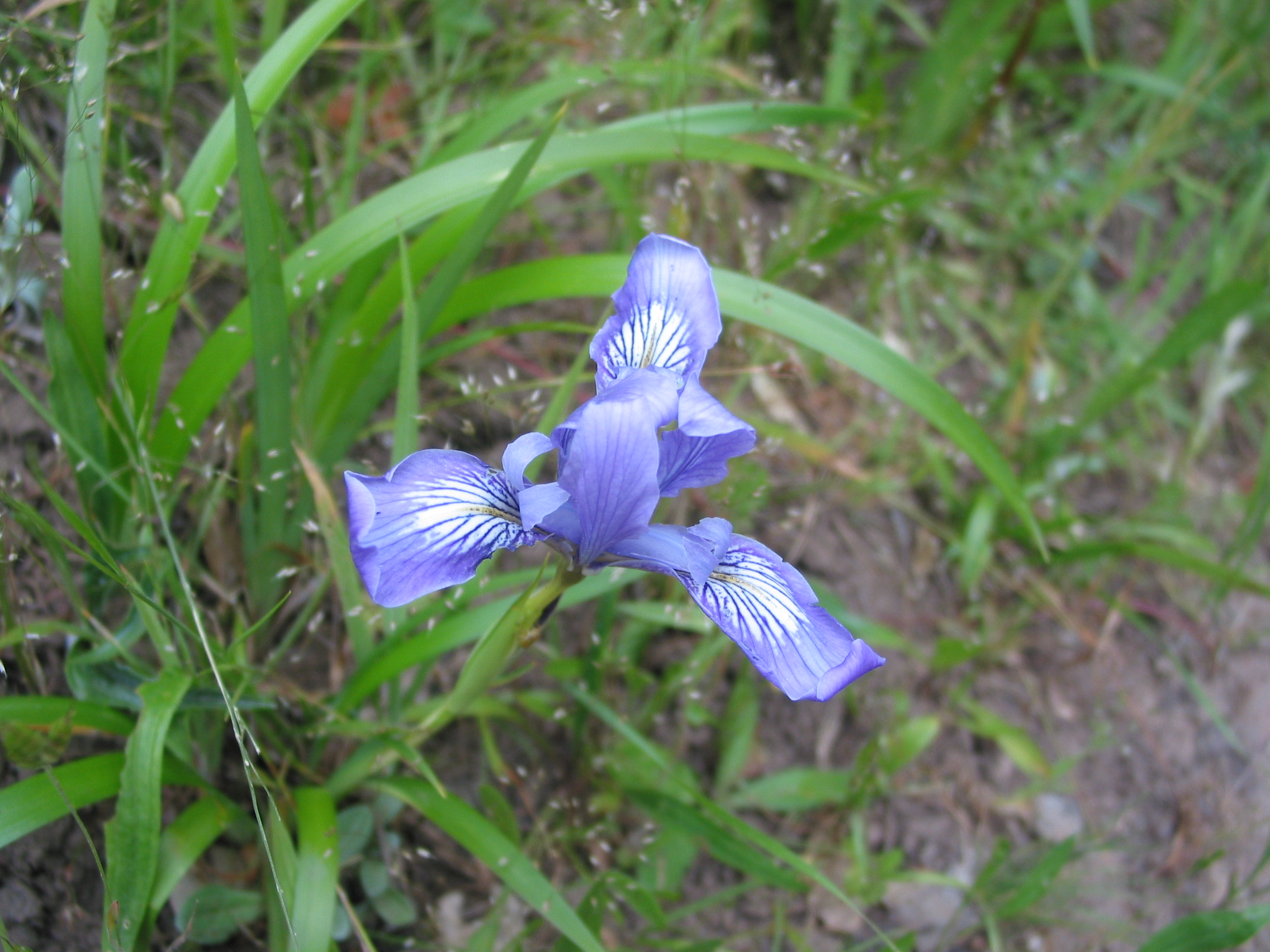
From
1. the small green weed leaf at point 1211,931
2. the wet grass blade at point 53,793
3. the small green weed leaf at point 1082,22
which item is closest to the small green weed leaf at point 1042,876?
the small green weed leaf at point 1211,931

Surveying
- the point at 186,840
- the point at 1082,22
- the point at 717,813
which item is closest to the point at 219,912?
the point at 186,840

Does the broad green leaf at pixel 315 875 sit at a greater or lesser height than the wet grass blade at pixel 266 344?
lesser

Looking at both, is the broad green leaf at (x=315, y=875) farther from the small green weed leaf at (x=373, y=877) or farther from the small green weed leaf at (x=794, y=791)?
the small green weed leaf at (x=794, y=791)

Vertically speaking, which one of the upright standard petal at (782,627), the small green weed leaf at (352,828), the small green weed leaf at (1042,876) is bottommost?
the small green weed leaf at (1042,876)

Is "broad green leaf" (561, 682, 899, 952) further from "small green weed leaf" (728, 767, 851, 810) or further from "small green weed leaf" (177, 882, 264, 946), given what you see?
"small green weed leaf" (177, 882, 264, 946)

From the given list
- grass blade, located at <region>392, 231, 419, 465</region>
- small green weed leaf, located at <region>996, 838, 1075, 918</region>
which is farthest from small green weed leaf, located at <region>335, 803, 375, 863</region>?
small green weed leaf, located at <region>996, 838, 1075, 918</region>

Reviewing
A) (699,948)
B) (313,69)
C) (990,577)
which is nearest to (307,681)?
(699,948)

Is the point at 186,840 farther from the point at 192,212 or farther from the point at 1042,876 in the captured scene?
the point at 1042,876
